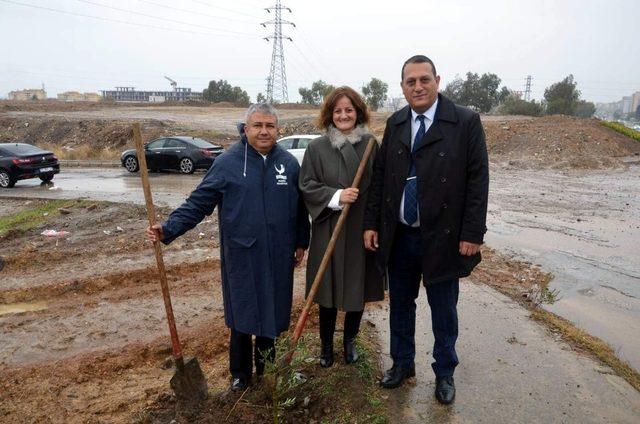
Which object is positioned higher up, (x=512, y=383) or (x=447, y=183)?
(x=447, y=183)

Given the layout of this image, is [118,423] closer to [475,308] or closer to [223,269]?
[223,269]

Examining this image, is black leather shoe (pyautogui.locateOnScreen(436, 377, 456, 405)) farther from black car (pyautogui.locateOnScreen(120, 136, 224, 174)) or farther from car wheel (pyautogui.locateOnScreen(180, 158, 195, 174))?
car wheel (pyautogui.locateOnScreen(180, 158, 195, 174))

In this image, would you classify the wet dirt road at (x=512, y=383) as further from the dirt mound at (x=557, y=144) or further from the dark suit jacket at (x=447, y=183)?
the dirt mound at (x=557, y=144)

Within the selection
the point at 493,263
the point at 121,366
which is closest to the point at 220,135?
the point at 493,263

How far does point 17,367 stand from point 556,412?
423 centimetres

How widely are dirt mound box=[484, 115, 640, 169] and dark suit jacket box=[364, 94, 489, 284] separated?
743 inches

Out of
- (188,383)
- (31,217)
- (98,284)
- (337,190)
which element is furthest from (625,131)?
(188,383)

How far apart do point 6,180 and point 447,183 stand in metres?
15.6

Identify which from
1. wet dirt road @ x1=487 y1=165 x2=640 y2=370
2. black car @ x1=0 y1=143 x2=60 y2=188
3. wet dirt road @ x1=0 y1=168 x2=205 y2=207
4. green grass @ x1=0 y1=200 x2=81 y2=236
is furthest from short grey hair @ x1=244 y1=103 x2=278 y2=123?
black car @ x1=0 y1=143 x2=60 y2=188

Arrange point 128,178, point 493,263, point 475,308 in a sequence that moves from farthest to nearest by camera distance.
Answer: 1. point 128,178
2. point 493,263
3. point 475,308

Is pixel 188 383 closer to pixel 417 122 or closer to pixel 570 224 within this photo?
pixel 417 122

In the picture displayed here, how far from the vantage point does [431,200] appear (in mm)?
2834

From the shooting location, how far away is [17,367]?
418cm

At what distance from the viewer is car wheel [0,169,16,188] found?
574 inches
